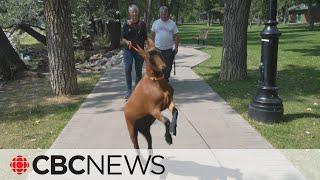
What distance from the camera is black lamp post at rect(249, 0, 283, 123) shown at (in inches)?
316

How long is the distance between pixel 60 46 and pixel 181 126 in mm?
4070

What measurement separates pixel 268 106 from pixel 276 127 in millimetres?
417

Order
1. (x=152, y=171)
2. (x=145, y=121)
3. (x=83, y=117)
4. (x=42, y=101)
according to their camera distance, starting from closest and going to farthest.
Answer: (x=145, y=121) < (x=152, y=171) < (x=83, y=117) < (x=42, y=101)

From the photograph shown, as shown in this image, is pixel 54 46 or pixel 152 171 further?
pixel 54 46

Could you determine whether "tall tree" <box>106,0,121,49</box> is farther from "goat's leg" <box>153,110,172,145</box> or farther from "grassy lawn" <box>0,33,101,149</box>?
"goat's leg" <box>153,110,172,145</box>

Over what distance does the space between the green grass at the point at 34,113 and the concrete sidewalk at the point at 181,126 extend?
24cm

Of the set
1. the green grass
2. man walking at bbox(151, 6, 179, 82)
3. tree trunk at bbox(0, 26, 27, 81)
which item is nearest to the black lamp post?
man walking at bbox(151, 6, 179, 82)

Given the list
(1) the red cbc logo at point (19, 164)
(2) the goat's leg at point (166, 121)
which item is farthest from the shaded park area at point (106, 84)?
(2) the goat's leg at point (166, 121)

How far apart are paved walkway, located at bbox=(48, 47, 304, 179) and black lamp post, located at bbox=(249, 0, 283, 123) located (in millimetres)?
331

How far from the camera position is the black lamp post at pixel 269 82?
8.02 metres

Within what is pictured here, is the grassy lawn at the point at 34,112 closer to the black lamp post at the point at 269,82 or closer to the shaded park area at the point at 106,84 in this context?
the shaded park area at the point at 106,84

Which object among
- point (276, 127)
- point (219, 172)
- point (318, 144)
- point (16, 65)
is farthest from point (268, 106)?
point (16, 65)

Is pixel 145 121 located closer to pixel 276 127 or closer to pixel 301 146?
pixel 301 146

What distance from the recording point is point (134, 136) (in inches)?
207
